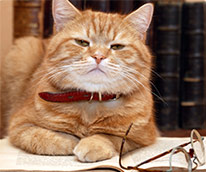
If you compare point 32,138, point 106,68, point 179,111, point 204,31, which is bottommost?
point 179,111

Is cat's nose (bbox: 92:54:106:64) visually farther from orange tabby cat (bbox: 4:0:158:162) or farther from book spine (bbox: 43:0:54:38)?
book spine (bbox: 43:0:54:38)

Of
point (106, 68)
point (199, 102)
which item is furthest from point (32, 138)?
point (199, 102)


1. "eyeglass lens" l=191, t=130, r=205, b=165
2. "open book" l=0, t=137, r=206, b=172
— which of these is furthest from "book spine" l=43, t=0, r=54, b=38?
"eyeglass lens" l=191, t=130, r=205, b=165

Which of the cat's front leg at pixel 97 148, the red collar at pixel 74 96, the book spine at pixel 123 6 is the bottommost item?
the cat's front leg at pixel 97 148

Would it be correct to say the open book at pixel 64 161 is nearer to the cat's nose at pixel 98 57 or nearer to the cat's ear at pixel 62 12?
the cat's nose at pixel 98 57

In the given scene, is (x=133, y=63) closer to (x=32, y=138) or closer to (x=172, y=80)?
(x=32, y=138)

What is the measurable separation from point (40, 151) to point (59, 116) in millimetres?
135

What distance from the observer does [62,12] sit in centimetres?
124

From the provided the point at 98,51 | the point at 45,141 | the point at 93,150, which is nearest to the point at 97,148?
the point at 93,150

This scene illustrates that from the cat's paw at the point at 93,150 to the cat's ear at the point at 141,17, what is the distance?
47cm

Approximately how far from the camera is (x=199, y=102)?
231 cm

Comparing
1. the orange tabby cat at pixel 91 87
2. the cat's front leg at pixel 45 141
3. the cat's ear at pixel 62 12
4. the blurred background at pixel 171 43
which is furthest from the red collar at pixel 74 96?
the blurred background at pixel 171 43

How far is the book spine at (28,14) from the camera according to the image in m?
2.12

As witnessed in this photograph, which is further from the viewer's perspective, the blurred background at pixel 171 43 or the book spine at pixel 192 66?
the book spine at pixel 192 66
